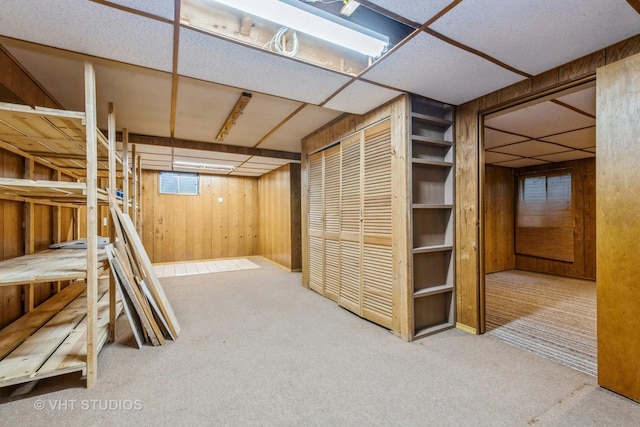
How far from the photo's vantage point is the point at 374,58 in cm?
202

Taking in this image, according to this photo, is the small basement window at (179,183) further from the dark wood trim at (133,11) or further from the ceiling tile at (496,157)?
the ceiling tile at (496,157)

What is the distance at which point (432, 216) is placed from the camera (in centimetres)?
285

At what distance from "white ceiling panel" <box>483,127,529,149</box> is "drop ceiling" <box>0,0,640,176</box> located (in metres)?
0.18

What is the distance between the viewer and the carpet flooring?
236 centimetres

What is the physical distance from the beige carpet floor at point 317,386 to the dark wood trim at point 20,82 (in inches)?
81.7

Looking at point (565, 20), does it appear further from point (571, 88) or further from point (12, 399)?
point (12, 399)

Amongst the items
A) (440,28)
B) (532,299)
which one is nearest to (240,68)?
(440,28)

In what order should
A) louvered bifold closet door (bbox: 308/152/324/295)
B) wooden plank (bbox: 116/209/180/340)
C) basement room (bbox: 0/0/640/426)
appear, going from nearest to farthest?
1. basement room (bbox: 0/0/640/426)
2. wooden plank (bbox: 116/209/180/340)
3. louvered bifold closet door (bbox: 308/152/324/295)

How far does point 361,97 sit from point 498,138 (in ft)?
7.72

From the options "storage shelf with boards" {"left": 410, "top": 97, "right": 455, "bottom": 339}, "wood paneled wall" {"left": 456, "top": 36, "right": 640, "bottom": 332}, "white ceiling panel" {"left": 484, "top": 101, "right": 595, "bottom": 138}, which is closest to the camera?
"wood paneled wall" {"left": 456, "top": 36, "right": 640, "bottom": 332}

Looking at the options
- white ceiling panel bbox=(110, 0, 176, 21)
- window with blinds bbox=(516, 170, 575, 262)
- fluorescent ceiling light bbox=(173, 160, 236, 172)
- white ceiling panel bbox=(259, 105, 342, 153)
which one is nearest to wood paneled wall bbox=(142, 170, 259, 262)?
fluorescent ceiling light bbox=(173, 160, 236, 172)

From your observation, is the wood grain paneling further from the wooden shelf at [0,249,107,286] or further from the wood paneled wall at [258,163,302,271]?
the wood paneled wall at [258,163,302,271]

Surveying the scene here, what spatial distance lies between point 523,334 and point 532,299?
4.98ft

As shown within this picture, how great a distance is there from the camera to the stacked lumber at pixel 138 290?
2.33 m
